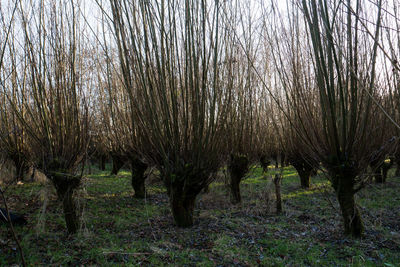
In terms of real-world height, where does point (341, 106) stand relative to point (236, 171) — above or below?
above

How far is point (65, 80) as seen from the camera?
436cm

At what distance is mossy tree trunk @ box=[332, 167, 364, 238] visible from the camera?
13.8 feet

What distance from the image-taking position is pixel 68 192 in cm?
443

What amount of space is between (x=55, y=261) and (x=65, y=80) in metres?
2.64

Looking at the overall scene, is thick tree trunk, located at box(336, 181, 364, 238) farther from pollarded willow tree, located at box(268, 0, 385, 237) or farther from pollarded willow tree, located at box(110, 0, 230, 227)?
pollarded willow tree, located at box(110, 0, 230, 227)

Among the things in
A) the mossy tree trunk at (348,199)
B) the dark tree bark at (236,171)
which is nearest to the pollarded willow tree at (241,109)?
the dark tree bark at (236,171)

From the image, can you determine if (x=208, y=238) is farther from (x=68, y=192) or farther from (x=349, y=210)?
(x=68, y=192)

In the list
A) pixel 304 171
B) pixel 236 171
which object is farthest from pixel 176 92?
pixel 304 171

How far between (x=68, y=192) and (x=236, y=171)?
4265 millimetres

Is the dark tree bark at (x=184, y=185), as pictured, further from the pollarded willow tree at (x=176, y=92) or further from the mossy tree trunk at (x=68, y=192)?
the mossy tree trunk at (x=68, y=192)

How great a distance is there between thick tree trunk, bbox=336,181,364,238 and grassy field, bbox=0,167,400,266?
0.56 ft

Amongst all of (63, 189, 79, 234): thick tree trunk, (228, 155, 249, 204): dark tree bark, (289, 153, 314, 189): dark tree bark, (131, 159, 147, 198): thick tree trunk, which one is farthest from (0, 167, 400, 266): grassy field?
(289, 153, 314, 189): dark tree bark

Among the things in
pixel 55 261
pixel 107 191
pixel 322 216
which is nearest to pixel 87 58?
pixel 55 261

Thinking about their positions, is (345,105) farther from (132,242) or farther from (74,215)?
(74,215)
